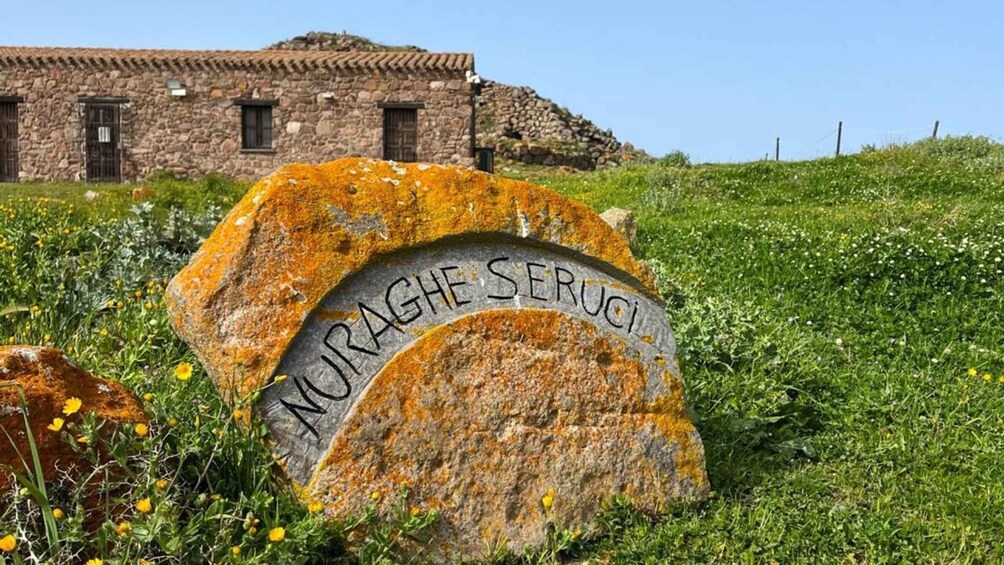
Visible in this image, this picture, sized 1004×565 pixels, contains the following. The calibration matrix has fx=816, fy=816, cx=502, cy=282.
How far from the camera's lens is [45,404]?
2.42 m

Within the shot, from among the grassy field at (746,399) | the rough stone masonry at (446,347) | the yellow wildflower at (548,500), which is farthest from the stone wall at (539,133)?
the yellow wildflower at (548,500)

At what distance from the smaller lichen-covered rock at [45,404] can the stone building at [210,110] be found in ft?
57.8

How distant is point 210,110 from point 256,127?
113 cm

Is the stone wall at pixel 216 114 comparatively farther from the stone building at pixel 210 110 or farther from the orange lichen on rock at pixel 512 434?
the orange lichen on rock at pixel 512 434

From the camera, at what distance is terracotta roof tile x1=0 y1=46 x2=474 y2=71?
63.8ft

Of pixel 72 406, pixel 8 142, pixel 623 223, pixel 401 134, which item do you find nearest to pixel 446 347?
pixel 72 406

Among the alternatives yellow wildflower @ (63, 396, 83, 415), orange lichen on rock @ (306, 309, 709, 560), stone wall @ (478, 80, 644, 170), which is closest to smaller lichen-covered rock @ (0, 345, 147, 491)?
yellow wildflower @ (63, 396, 83, 415)

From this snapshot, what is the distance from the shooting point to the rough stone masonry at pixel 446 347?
107 inches

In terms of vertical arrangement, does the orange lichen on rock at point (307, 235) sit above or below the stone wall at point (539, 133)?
below

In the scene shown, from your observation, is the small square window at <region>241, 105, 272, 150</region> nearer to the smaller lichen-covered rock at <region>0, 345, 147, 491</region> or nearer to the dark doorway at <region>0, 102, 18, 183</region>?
the dark doorway at <region>0, 102, 18, 183</region>

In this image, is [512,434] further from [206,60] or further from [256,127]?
[206,60]

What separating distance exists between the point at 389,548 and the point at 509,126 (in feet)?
85.2

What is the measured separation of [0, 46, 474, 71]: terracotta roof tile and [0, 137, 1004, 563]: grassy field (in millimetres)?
12195

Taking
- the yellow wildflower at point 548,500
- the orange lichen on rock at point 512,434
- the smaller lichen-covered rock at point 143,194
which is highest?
the smaller lichen-covered rock at point 143,194
